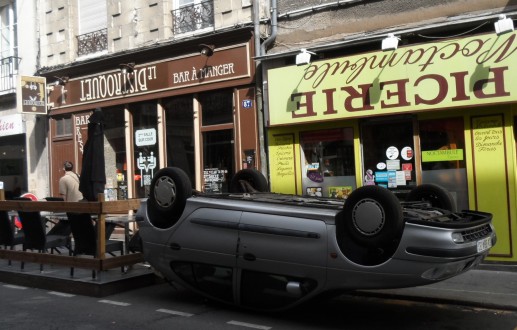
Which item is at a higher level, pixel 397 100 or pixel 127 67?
pixel 127 67

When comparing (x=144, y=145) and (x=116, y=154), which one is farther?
(x=116, y=154)

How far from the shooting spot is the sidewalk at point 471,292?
256 inches

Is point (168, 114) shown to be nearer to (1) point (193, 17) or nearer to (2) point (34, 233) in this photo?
(1) point (193, 17)

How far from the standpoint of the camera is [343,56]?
9.96m

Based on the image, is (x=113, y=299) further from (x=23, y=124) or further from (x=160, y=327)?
(x=23, y=124)

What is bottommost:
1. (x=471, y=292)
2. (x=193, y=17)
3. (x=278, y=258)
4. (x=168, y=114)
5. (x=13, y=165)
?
(x=471, y=292)

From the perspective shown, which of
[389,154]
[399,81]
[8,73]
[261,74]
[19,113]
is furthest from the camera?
[8,73]

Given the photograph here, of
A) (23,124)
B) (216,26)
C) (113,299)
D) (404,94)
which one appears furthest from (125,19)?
(113,299)

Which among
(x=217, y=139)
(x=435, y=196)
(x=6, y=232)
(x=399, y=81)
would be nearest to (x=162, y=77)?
(x=217, y=139)

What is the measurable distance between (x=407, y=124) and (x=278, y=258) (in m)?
4.93

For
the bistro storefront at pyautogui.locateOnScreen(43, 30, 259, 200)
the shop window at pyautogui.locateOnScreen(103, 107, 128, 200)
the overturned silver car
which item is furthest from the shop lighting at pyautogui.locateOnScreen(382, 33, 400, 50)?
the shop window at pyautogui.locateOnScreen(103, 107, 128, 200)

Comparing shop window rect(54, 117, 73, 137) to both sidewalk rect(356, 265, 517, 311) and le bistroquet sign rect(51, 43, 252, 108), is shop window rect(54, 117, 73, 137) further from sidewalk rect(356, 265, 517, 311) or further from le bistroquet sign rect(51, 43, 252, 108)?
sidewalk rect(356, 265, 517, 311)

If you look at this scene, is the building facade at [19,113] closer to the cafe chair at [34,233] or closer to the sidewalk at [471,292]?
the cafe chair at [34,233]

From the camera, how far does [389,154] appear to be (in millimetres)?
9750
